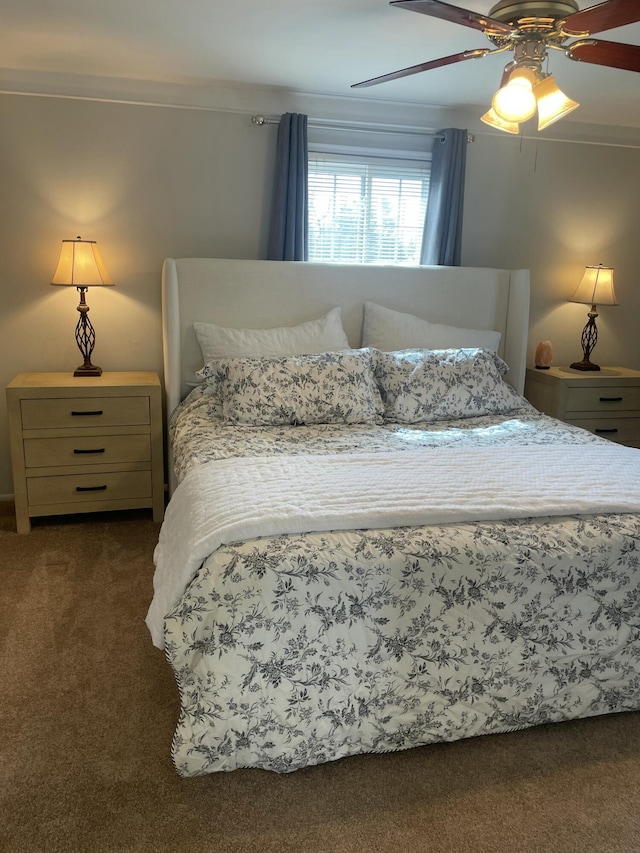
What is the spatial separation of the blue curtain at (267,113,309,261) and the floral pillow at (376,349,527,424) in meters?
0.83

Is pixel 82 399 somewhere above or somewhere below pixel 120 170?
below

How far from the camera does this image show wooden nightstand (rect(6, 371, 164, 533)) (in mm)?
3055

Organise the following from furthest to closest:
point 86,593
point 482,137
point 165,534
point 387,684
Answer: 1. point 482,137
2. point 86,593
3. point 165,534
4. point 387,684

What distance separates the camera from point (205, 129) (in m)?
3.36

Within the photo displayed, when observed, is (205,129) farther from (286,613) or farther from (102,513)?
(286,613)

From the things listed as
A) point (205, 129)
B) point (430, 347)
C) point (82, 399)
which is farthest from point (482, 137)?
point (82, 399)

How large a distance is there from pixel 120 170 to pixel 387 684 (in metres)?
2.82

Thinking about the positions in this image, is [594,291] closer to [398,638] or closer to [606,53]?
[606,53]

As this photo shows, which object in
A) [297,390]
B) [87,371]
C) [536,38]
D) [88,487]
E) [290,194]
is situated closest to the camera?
[536,38]

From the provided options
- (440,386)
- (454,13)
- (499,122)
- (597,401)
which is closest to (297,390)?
(440,386)

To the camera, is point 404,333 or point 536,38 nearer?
point 536,38

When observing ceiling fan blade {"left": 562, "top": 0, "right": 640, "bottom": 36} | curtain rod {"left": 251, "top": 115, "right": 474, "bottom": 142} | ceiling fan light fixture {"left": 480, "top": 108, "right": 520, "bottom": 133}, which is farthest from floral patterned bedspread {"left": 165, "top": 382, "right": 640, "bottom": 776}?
curtain rod {"left": 251, "top": 115, "right": 474, "bottom": 142}

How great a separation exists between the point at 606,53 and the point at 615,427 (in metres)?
2.31

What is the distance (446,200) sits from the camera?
3.62 meters
